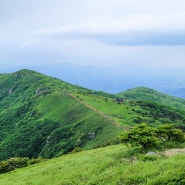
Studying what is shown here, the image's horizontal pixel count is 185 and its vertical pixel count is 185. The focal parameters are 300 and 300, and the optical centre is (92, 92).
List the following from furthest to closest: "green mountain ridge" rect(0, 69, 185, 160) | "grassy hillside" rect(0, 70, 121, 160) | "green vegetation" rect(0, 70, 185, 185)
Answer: "green mountain ridge" rect(0, 69, 185, 160)
"grassy hillside" rect(0, 70, 121, 160)
"green vegetation" rect(0, 70, 185, 185)

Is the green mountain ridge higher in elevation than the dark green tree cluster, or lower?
lower

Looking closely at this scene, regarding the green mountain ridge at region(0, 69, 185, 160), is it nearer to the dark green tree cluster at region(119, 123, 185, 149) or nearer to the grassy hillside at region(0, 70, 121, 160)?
the grassy hillside at region(0, 70, 121, 160)

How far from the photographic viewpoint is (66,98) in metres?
→ 160

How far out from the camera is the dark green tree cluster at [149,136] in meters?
34.3

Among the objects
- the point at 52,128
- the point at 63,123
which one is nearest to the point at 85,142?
the point at 63,123

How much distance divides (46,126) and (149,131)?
110 metres

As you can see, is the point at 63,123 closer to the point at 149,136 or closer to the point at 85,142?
the point at 85,142

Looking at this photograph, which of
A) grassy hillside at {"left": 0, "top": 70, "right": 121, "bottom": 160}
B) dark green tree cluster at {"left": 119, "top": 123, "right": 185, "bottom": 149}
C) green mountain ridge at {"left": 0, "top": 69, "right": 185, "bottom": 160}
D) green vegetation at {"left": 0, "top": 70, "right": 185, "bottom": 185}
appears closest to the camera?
green vegetation at {"left": 0, "top": 70, "right": 185, "bottom": 185}

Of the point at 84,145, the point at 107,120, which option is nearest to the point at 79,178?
the point at 84,145

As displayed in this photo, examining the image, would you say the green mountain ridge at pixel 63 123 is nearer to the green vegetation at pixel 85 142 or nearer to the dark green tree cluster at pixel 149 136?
the green vegetation at pixel 85 142

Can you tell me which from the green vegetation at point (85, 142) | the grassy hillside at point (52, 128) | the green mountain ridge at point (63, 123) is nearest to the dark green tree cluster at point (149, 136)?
the green vegetation at point (85, 142)

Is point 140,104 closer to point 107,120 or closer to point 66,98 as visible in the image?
point 66,98

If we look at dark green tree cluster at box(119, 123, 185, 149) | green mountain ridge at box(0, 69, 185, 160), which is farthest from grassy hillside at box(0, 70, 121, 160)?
dark green tree cluster at box(119, 123, 185, 149)

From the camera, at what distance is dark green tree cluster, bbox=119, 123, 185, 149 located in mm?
34281
